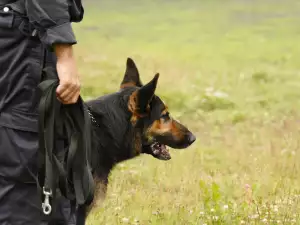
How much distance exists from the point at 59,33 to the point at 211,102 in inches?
353

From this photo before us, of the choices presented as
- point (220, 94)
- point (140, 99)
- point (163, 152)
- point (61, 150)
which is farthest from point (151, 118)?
point (220, 94)

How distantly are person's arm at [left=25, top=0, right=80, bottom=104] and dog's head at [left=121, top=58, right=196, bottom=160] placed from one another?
1.30 meters

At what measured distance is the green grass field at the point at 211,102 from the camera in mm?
5551

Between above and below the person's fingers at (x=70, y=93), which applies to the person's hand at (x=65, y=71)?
above

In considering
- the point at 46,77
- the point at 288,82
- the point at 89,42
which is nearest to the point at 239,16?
the point at 89,42

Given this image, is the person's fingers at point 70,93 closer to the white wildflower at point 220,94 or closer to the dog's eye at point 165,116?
the dog's eye at point 165,116

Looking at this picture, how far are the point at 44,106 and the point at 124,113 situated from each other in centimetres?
140

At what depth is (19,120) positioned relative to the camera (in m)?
3.39

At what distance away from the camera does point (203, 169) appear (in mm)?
7398

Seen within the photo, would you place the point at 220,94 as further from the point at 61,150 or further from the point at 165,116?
the point at 61,150

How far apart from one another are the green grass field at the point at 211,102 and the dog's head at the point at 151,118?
0.46 m

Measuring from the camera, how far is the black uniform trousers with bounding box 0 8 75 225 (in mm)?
3348

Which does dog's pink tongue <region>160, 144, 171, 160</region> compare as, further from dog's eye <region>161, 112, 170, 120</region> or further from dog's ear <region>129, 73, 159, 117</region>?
dog's ear <region>129, 73, 159, 117</region>

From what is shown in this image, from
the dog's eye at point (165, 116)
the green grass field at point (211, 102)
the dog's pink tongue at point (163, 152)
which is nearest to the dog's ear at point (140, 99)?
the dog's eye at point (165, 116)
